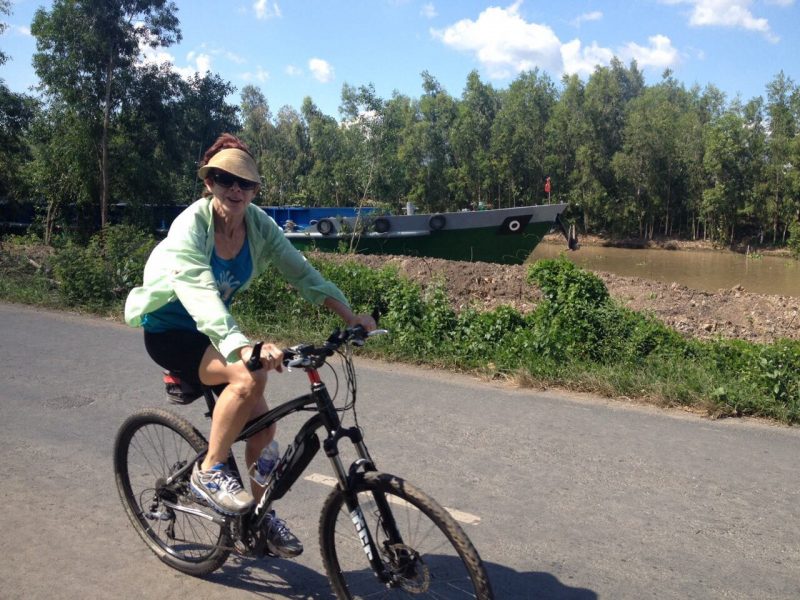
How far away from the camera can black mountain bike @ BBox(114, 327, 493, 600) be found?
283 centimetres

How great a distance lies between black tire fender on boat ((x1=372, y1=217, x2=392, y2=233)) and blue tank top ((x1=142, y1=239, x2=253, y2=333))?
56.0 feet

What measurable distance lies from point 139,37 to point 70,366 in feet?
64.6

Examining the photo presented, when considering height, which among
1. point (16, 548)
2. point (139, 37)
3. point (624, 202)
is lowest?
point (16, 548)

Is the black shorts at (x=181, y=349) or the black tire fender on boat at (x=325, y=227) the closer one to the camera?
the black shorts at (x=181, y=349)

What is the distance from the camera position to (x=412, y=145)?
5222cm

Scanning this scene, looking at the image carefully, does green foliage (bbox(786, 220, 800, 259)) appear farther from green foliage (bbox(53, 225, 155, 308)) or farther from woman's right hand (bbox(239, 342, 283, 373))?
woman's right hand (bbox(239, 342, 283, 373))

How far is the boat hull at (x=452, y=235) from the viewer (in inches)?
805

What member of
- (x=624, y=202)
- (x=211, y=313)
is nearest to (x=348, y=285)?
(x=211, y=313)

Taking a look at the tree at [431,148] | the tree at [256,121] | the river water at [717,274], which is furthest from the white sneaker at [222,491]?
the tree at [256,121]

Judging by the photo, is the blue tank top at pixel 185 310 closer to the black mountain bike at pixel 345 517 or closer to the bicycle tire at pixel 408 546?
the black mountain bike at pixel 345 517

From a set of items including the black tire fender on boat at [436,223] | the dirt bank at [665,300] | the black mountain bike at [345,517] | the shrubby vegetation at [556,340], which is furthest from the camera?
the black tire fender on boat at [436,223]

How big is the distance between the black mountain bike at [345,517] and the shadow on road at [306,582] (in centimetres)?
16

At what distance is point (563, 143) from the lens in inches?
2108

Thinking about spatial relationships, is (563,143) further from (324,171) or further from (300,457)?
(300,457)
